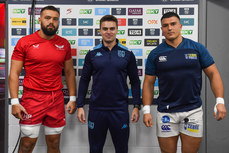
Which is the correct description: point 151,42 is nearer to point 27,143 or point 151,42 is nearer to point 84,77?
point 84,77

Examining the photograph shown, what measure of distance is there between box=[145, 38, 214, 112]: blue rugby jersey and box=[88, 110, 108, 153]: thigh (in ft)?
1.58

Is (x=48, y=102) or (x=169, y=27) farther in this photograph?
(x=48, y=102)

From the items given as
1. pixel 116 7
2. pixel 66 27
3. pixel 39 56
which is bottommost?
pixel 39 56

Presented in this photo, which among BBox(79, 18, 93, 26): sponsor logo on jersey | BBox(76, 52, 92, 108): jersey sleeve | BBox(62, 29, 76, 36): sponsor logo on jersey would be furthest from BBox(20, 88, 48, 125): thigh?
BBox(79, 18, 93, 26): sponsor logo on jersey

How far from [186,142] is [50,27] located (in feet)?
4.59

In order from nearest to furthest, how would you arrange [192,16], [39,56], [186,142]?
[186,142] → [39,56] → [192,16]

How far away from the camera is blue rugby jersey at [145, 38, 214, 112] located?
57.8 inches

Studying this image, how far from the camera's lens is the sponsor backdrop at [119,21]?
205 centimetres

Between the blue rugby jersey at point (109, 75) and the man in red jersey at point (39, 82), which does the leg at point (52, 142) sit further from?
the blue rugby jersey at point (109, 75)

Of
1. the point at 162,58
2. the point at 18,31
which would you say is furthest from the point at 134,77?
the point at 18,31

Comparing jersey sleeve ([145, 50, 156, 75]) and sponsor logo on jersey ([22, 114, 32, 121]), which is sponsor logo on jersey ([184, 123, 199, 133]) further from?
sponsor logo on jersey ([22, 114, 32, 121])

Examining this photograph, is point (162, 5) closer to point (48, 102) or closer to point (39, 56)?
point (39, 56)

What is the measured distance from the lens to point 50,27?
5.40ft

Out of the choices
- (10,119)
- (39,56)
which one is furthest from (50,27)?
(10,119)
